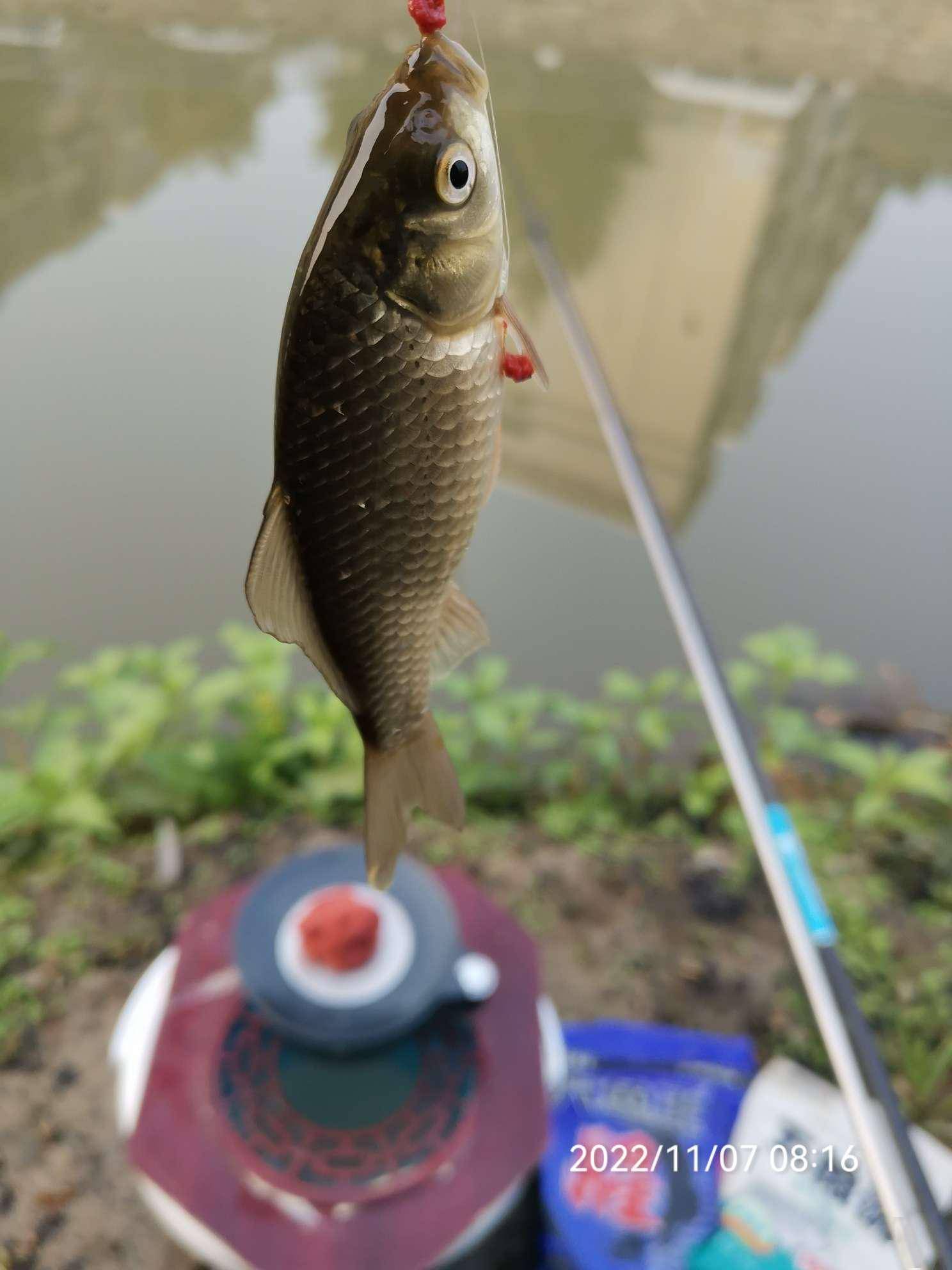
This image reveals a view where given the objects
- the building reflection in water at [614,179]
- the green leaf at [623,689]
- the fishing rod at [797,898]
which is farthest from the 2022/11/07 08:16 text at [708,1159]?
the building reflection in water at [614,179]

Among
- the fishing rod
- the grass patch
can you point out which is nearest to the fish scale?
the fishing rod

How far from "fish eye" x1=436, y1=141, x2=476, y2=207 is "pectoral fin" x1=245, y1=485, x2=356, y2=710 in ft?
0.48

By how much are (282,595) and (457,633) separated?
0.14 metres

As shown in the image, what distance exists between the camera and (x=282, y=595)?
428 millimetres

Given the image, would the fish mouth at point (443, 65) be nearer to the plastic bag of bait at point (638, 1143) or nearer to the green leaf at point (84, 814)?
the plastic bag of bait at point (638, 1143)

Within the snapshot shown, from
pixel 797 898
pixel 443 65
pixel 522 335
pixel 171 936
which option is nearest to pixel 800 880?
pixel 797 898

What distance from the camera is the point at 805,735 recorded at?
177 cm

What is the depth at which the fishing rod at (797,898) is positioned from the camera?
2.45 ft

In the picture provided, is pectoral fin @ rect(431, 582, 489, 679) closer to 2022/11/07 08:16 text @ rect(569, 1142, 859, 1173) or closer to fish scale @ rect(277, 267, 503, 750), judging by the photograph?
fish scale @ rect(277, 267, 503, 750)

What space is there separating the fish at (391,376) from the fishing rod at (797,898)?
632 millimetres

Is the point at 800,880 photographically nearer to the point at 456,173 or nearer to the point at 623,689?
the point at 456,173

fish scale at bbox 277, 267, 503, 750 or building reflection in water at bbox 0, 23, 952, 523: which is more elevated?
fish scale at bbox 277, 267, 503, 750

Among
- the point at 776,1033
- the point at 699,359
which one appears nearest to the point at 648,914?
the point at 776,1033

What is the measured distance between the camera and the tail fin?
50 cm
